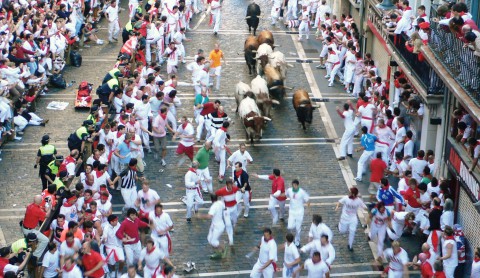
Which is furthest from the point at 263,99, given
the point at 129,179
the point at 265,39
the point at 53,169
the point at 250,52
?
the point at 53,169

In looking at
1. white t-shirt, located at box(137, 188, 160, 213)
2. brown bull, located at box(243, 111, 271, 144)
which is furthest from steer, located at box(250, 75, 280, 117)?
white t-shirt, located at box(137, 188, 160, 213)

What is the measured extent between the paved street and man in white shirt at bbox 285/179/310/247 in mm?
793

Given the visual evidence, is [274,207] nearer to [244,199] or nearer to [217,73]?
[244,199]

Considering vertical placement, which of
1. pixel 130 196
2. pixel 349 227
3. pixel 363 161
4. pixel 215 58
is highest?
pixel 215 58

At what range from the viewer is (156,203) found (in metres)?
24.9

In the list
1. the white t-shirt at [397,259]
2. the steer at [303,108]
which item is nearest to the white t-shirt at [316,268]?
the white t-shirt at [397,259]

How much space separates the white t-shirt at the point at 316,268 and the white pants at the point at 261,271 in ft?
2.86

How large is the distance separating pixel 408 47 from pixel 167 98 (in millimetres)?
7377

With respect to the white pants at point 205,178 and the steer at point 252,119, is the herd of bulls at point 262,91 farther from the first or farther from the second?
the white pants at point 205,178

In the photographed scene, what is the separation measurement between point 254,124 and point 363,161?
417cm

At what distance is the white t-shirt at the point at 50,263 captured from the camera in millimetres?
22281

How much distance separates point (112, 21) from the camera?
1617 inches

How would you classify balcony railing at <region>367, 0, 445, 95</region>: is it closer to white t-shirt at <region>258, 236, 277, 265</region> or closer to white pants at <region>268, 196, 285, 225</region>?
white pants at <region>268, 196, 285, 225</region>

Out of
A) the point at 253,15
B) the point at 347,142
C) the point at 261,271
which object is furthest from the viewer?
the point at 253,15
